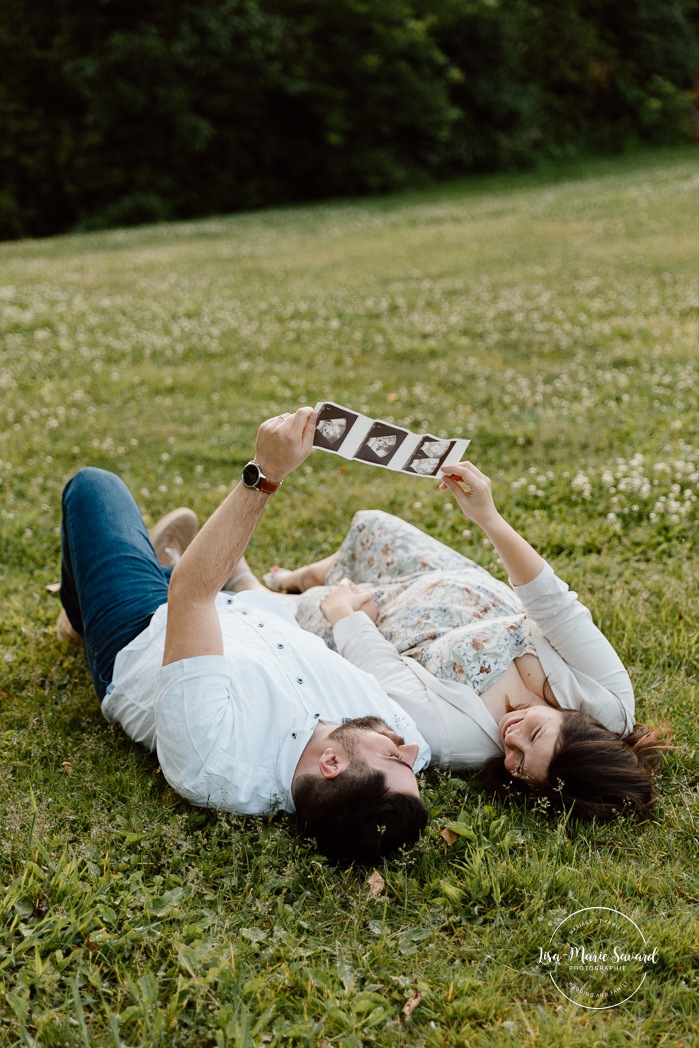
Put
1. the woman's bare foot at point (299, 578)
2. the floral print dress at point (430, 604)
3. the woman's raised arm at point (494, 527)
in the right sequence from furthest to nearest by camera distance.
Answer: the woman's bare foot at point (299, 578) → the floral print dress at point (430, 604) → the woman's raised arm at point (494, 527)

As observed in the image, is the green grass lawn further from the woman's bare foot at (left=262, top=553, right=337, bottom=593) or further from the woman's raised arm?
the woman's raised arm

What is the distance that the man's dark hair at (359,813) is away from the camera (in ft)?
10.2

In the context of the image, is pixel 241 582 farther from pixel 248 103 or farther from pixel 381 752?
pixel 248 103

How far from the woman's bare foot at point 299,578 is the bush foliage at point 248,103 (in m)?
26.1

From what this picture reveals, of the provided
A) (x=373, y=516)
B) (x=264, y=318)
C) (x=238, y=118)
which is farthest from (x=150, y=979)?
(x=238, y=118)

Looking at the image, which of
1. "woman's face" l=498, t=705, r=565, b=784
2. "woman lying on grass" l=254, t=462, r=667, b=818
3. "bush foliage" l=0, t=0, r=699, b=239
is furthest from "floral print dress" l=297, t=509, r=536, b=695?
"bush foliage" l=0, t=0, r=699, b=239

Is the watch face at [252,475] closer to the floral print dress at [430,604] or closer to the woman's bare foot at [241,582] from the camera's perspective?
the floral print dress at [430,604]

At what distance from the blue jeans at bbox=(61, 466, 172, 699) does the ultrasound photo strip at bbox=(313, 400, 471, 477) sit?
1.22 m

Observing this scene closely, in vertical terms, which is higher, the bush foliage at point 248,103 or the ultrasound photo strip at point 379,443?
the bush foliage at point 248,103

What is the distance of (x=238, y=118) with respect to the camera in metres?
30.5

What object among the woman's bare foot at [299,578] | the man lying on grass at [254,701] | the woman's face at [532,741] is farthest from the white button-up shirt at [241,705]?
the woman's bare foot at [299,578]

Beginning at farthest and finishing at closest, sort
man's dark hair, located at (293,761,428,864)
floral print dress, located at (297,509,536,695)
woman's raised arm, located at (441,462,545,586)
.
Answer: floral print dress, located at (297,509,536,695)
woman's raised arm, located at (441,462,545,586)
man's dark hair, located at (293,761,428,864)

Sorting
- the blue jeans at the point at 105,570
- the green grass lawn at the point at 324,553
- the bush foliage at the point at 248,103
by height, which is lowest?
the green grass lawn at the point at 324,553

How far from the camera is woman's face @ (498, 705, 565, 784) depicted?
3.43m
